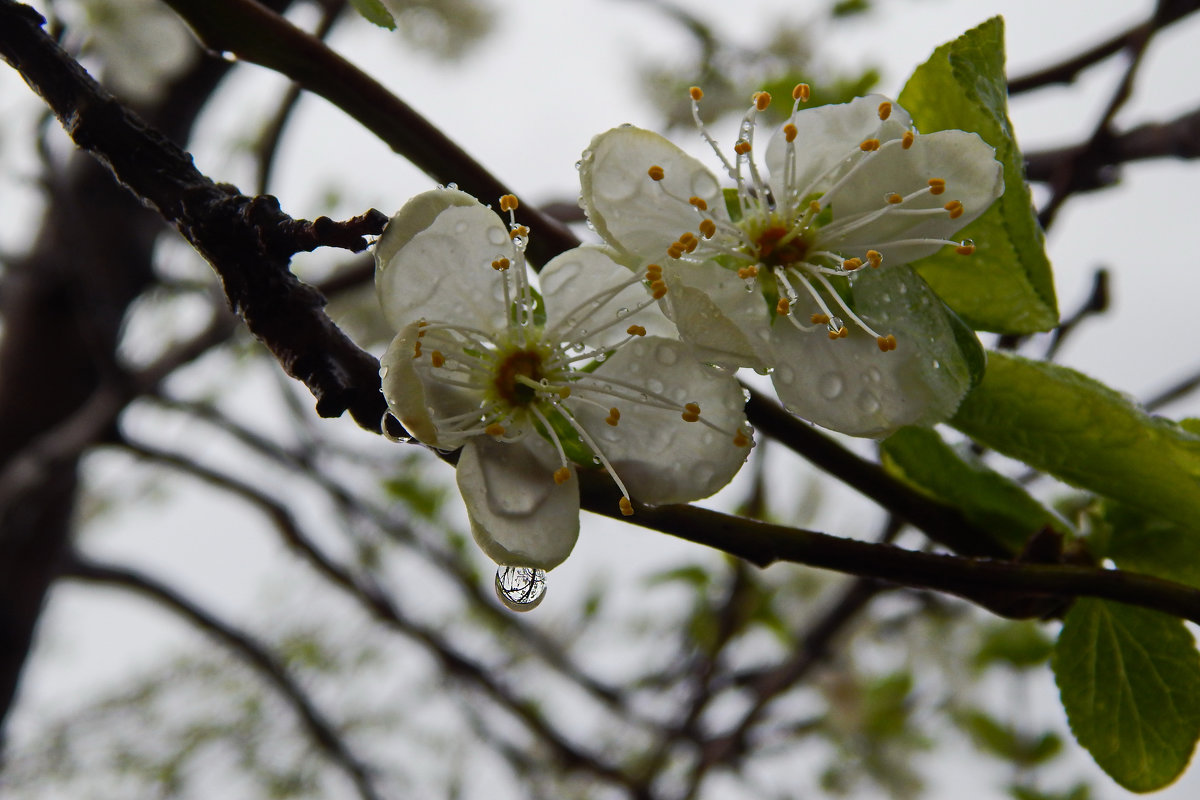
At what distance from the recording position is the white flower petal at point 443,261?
0.37 m

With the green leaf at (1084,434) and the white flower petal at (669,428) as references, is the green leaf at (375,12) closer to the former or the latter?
the white flower petal at (669,428)

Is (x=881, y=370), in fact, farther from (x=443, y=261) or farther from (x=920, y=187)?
(x=443, y=261)

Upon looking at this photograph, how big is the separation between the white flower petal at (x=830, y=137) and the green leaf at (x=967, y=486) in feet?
0.43

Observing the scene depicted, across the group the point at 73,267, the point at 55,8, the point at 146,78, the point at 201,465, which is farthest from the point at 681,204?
the point at 146,78

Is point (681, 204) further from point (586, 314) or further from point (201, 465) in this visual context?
point (201, 465)

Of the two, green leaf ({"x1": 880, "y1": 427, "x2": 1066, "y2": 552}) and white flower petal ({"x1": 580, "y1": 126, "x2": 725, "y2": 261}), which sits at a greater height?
white flower petal ({"x1": 580, "y1": 126, "x2": 725, "y2": 261})

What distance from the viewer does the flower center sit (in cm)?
43

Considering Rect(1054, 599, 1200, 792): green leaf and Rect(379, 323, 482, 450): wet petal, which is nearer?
Rect(379, 323, 482, 450): wet petal

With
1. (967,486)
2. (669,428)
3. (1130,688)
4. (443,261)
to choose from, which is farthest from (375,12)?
(1130,688)

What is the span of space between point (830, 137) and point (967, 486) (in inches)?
6.9

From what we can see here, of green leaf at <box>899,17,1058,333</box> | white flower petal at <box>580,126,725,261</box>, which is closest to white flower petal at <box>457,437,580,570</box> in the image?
white flower petal at <box>580,126,725,261</box>

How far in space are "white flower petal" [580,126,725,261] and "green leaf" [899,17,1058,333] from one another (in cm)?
12

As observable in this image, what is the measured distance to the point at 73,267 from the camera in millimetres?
1292

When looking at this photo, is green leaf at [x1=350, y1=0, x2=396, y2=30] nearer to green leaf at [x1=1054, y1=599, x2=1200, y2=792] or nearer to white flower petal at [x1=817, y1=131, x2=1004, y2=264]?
white flower petal at [x1=817, y1=131, x2=1004, y2=264]
